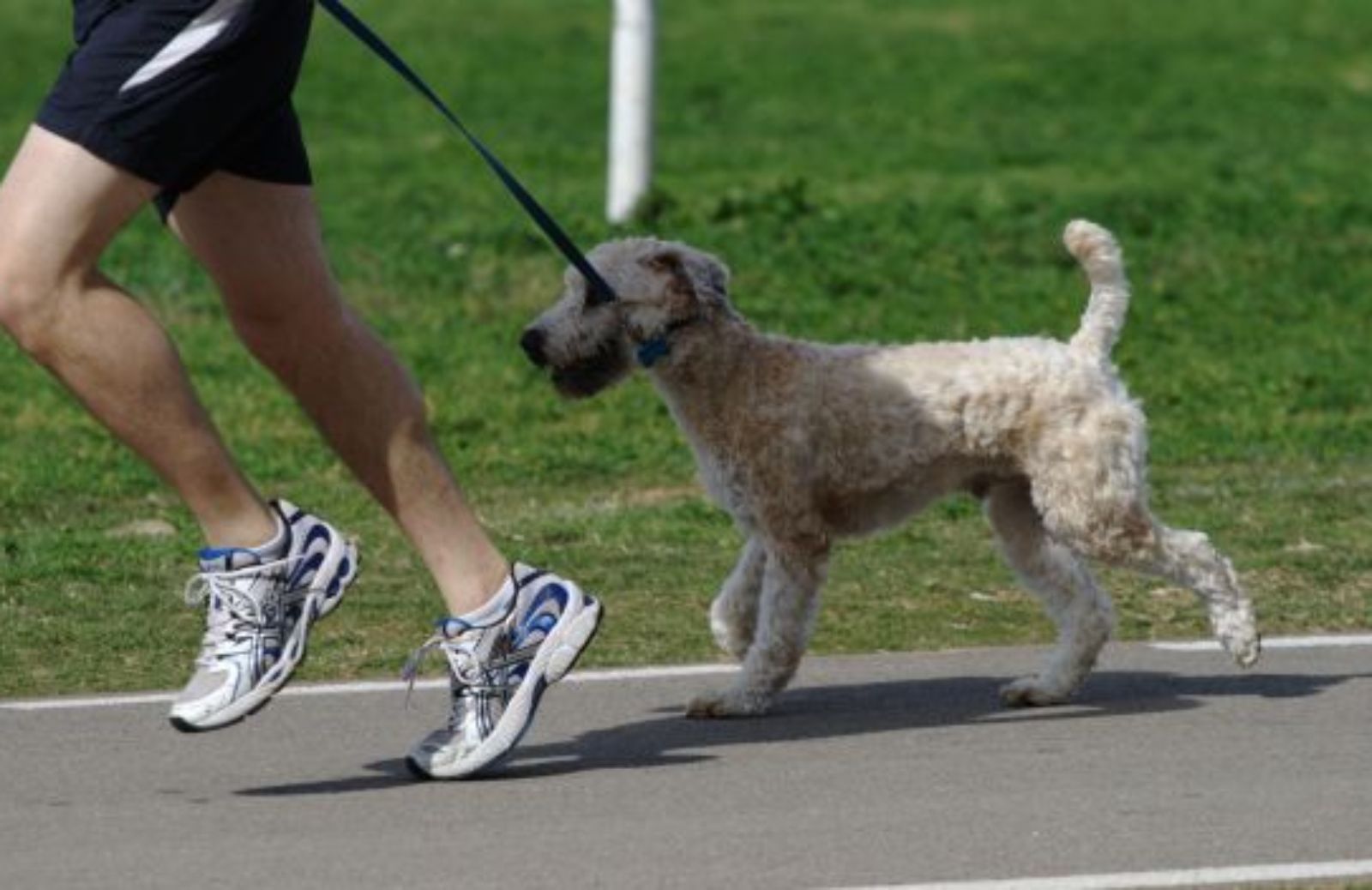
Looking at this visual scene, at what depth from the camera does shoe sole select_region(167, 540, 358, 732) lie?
626 cm

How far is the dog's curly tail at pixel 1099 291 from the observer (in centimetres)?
722

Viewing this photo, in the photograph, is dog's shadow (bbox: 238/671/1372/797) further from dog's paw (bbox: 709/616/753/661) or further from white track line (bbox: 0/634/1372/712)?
white track line (bbox: 0/634/1372/712)

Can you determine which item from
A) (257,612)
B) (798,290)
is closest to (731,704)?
(257,612)

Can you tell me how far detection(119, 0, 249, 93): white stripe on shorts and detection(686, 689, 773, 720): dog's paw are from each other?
6.24 ft

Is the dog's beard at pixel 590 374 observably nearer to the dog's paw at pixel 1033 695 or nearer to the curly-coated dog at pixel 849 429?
the curly-coated dog at pixel 849 429

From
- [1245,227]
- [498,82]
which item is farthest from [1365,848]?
[498,82]

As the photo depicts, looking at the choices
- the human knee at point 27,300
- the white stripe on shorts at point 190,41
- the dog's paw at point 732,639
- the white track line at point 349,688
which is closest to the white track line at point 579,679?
the white track line at point 349,688

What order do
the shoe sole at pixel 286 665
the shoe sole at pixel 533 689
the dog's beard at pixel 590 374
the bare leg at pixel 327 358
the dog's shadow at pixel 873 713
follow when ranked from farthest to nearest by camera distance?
the dog's beard at pixel 590 374 → the dog's shadow at pixel 873 713 → the bare leg at pixel 327 358 → the shoe sole at pixel 533 689 → the shoe sole at pixel 286 665

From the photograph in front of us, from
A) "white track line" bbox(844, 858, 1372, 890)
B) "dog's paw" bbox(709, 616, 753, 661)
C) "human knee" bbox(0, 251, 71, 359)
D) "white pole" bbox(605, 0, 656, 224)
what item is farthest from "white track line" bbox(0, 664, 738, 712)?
"white pole" bbox(605, 0, 656, 224)

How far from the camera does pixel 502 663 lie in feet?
21.2

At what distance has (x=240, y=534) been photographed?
638cm

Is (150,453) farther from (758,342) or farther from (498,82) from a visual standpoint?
(498,82)

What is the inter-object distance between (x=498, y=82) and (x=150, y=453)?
53.7 ft

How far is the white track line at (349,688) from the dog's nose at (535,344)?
806mm
